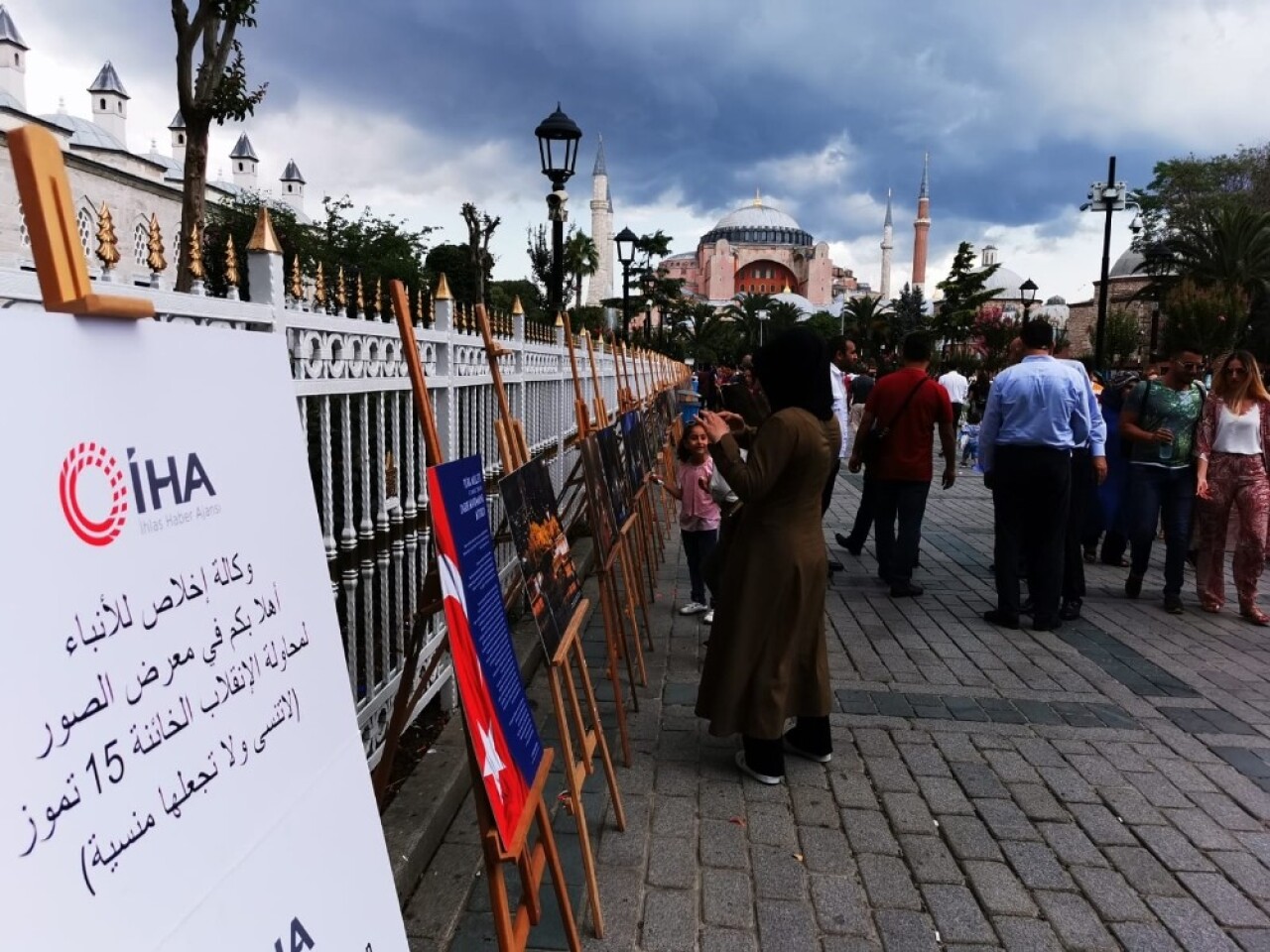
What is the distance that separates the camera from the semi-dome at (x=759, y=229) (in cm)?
13325

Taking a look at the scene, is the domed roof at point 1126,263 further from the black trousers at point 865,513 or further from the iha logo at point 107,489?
the iha logo at point 107,489

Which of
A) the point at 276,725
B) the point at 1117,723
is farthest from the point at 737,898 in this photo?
the point at 1117,723

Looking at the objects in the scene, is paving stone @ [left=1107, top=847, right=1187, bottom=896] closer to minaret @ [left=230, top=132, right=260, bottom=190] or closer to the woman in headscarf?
the woman in headscarf

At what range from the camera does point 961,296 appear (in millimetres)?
48219

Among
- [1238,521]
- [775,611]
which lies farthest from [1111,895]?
[1238,521]

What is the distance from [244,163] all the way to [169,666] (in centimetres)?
8619

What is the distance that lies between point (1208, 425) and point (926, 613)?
2.58 meters

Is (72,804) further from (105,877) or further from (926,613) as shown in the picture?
(926,613)

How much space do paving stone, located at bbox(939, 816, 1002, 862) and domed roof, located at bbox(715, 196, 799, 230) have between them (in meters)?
138

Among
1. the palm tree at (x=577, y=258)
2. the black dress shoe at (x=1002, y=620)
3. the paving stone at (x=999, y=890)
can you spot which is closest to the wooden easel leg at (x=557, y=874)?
the paving stone at (x=999, y=890)

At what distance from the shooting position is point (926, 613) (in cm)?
617

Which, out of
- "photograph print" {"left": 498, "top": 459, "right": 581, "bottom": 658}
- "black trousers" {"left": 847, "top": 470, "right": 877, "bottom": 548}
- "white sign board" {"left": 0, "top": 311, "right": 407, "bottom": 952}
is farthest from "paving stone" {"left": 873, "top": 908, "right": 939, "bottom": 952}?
"black trousers" {"left": 847, "top": 470, "right": 877, "bottom": 548}

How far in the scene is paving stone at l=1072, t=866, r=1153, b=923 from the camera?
274 cm

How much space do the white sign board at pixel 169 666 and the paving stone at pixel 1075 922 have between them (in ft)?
7.33
